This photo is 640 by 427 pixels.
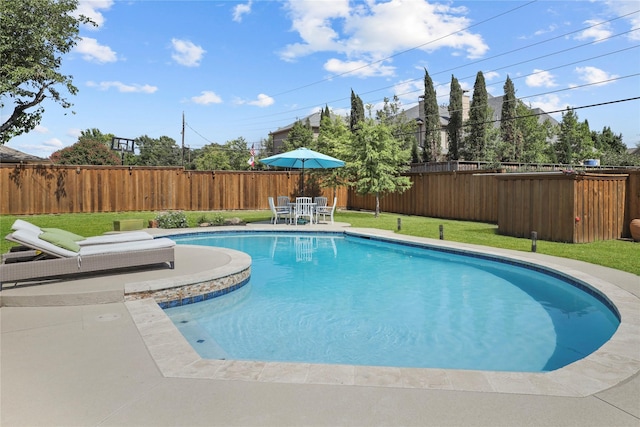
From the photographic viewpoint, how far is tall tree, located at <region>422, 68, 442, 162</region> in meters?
30.7

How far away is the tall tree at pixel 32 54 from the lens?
12.5 meters

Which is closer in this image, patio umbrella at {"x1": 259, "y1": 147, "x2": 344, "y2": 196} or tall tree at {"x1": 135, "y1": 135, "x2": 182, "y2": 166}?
patio umbrella at {"x1": 259, "y1": 147, "x2": 344, "y2": 196}

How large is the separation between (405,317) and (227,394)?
10.6 feet

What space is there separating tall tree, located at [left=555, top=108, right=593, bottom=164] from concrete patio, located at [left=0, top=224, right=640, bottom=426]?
33.6 m

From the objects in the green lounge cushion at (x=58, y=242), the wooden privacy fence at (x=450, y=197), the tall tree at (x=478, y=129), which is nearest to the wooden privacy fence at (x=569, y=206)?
the wooden privacy fence at (x=450, y=197)

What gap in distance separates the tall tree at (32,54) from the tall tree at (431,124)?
22971 millimetres

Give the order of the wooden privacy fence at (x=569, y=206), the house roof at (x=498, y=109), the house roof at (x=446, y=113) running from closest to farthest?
the wooden privacy fence at (x=569, y=206) < the house roof at (x=446, y=113) < the house roof at (x=498, y=109)

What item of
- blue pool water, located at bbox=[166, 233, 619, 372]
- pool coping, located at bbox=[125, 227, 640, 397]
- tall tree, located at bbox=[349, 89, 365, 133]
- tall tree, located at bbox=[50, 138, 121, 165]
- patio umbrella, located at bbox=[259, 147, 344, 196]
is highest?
tall tree, located at bbox=[349, 89, 365, 133]

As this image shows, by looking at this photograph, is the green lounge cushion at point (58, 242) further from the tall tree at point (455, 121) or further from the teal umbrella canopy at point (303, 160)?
the tall tree at point (455, 121)

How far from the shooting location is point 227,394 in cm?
263

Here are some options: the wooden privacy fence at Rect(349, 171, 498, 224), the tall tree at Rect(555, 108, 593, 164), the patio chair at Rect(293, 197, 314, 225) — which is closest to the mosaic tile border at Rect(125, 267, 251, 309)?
the patio chair at Rect(293, 197, 314, 225)

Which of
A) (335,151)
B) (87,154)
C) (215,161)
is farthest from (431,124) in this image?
(215,161)

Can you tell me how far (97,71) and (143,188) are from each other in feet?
16.5

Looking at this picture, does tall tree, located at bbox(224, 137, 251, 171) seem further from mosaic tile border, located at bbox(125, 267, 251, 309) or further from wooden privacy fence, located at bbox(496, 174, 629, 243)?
mosaic tile border, located at bbox(125, 267, 251, 309)
